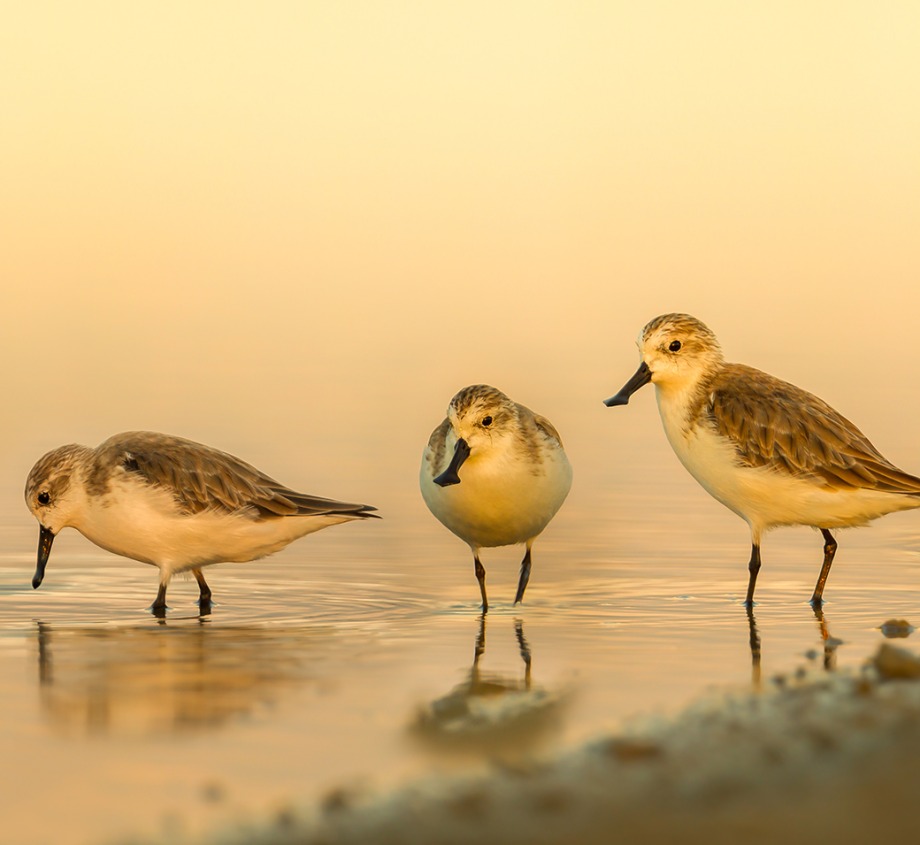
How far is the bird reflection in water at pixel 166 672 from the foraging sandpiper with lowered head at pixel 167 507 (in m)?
0.96

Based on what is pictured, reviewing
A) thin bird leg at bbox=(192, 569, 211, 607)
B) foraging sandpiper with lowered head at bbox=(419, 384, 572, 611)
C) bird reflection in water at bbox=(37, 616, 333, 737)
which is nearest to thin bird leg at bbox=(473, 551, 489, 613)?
foraging sandpiper with lowered head at bbox=(419, 384, 572, 611)

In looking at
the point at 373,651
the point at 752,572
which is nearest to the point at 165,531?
the point at 373,651

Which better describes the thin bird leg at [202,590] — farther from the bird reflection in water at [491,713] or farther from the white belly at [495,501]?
the bird reflection in water at [491,713]

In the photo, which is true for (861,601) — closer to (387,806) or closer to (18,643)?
(18,643)

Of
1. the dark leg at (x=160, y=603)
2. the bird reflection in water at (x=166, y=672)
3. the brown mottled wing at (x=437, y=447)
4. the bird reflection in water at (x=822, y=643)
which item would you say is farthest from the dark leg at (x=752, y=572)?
the dark leg at (x=160, y=603)

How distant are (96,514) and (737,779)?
22.6ft

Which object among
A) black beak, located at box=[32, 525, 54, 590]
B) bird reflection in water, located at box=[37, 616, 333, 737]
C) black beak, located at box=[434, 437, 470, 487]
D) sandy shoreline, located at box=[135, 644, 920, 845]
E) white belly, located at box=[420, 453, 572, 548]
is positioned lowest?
sandy shoreline, located at box=[135, 644, 920, 845]

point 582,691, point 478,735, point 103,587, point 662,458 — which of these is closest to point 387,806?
point 478,735

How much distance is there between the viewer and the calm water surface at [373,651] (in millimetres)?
6512

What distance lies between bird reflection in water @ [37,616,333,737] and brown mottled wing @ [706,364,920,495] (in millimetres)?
3281

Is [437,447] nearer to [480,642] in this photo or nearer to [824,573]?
[480,642]

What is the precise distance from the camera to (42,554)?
11.2 meters

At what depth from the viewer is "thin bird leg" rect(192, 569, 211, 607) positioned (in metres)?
10.9

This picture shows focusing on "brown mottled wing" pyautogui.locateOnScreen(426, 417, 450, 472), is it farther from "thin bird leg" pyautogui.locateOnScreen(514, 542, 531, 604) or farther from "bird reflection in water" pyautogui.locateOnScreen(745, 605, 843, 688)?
"bird reflection in water" pyautogui.locateOnScreen(745, 605, 843, 688)
